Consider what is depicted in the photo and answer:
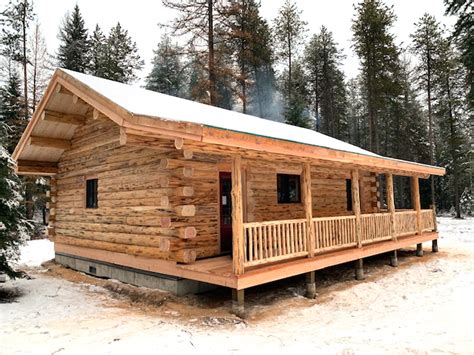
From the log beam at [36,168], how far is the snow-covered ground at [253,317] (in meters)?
3.36

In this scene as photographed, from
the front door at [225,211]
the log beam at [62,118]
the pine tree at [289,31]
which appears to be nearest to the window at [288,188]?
the front door at [225,211]

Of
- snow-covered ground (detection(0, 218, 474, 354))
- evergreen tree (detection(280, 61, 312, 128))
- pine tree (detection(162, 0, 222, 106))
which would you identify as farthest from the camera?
evergreen tree (detection(280, 61, 312, 128))

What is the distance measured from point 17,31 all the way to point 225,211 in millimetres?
21432

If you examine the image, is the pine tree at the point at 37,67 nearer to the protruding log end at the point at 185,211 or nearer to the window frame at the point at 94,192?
the window frame at the point at 94,192

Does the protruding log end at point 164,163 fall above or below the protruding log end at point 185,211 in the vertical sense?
above

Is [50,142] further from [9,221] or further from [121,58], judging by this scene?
[121,58]

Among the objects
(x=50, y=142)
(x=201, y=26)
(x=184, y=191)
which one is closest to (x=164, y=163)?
(x=184, y=191)

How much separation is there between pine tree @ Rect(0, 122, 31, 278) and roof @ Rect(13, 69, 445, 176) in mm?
2184

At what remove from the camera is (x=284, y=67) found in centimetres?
3011

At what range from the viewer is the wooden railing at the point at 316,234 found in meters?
7.06

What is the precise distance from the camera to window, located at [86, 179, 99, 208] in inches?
424

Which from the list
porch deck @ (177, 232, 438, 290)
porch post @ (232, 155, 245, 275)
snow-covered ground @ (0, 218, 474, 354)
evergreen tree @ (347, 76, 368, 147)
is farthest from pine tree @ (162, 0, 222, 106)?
evergreen tree @ (347, 76, 368, 147)

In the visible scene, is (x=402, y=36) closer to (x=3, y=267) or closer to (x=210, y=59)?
(x=210, y=59)

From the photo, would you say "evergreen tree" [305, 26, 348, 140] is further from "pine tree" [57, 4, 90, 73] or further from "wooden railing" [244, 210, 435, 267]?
"wooden railing" [244, 210, 435, 267]
